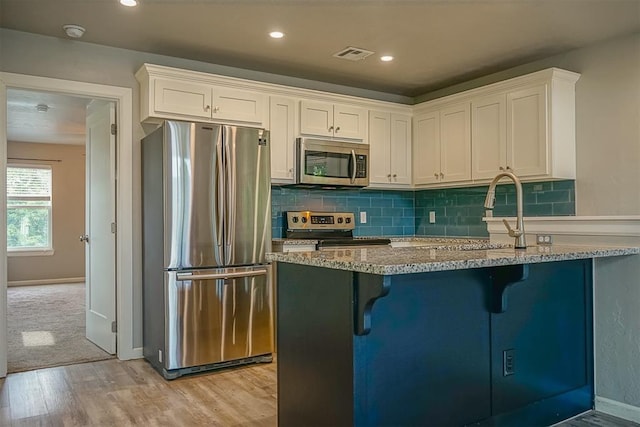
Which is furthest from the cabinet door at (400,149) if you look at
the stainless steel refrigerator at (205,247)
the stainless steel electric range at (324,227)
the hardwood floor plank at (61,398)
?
the hardwood floor plank at (61,398)

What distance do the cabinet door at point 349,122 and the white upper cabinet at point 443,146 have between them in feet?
2.08

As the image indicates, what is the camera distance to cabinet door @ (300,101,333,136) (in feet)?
14.4

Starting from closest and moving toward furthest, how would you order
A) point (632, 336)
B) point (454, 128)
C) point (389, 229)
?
1. point (632, 336)
2. point (454, 128)
3. point (389, 229)

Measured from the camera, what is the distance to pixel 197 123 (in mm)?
3568

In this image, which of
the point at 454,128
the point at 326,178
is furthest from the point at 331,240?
the point at 454,128

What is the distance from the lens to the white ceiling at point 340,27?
3.05 meters

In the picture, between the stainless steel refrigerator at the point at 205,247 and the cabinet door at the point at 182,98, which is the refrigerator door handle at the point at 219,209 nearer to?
the stainless steel refrigerator at the point at 205,247

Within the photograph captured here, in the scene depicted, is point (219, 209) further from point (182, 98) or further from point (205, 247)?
point (182, 98)

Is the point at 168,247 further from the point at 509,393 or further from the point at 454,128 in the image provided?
the point at 454,128

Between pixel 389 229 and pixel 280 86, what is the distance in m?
1.96

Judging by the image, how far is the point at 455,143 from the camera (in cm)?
459

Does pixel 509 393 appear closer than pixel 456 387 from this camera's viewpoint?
No

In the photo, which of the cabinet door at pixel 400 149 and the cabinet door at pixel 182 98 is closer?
the cabinet door at pixel 182 98

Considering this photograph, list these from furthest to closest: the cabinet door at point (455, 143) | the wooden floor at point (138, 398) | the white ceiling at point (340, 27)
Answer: the cabinet door at point (455, 143)
the white ceiling at point (340, 27)
the wooden floor at point (138, 398)
